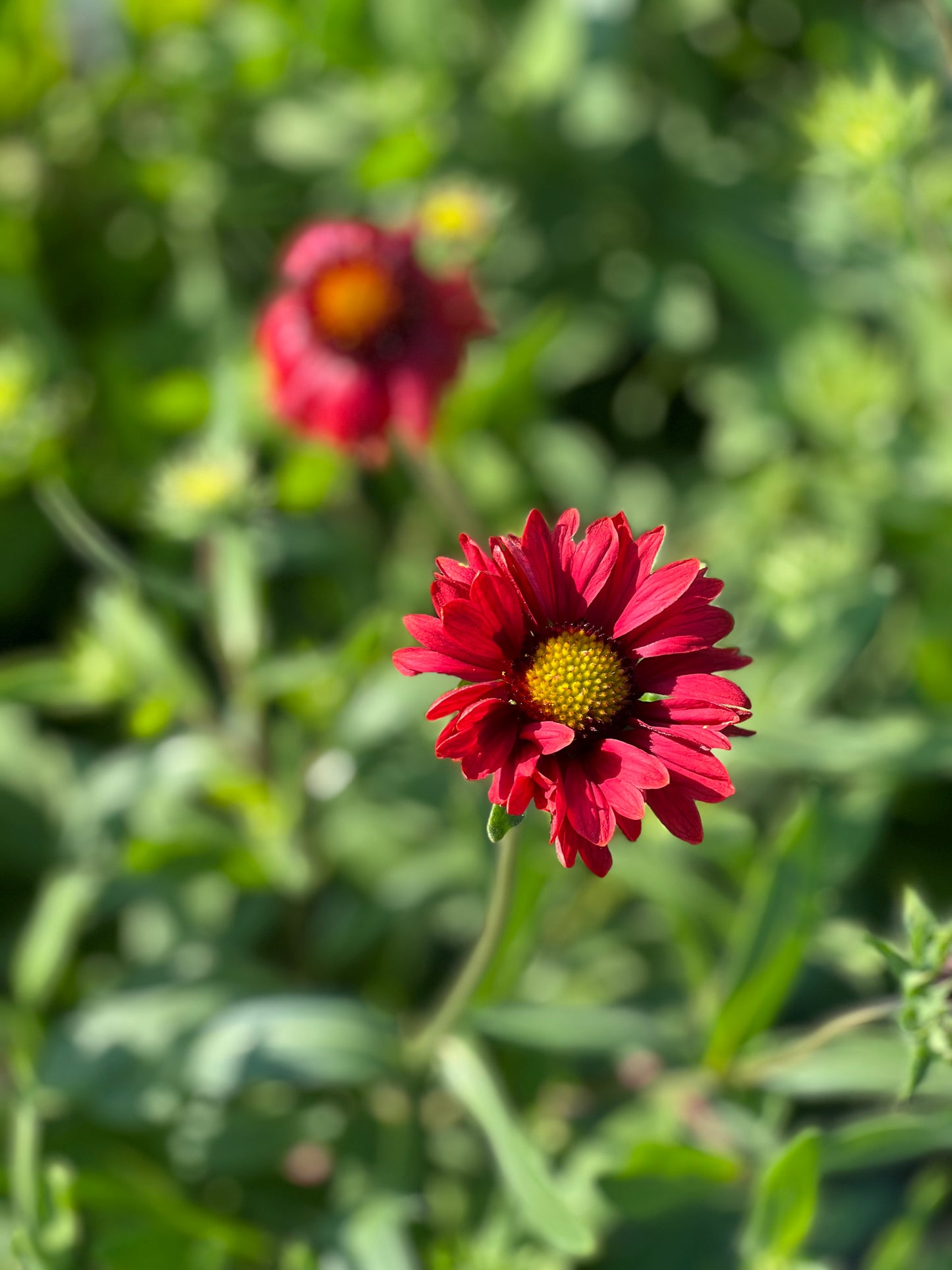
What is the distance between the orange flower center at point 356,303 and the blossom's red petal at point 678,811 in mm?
946

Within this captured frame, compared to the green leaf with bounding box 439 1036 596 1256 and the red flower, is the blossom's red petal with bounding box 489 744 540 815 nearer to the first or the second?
the green leaf with bounding box 439 1036 596 1256

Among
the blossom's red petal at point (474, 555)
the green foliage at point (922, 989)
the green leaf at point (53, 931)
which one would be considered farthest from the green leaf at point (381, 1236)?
the blossom's red petal at point (474, 555)

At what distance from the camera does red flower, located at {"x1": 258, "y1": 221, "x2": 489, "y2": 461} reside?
1.55 meters

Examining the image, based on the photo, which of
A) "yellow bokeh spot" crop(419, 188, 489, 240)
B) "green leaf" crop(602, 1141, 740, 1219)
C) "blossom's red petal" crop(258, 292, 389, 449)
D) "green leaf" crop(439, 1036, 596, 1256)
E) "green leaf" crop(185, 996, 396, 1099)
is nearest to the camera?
"green leaf" crop(439, 1036, 596, 1256)

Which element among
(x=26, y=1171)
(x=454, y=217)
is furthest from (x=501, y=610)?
(x=454, y=217)

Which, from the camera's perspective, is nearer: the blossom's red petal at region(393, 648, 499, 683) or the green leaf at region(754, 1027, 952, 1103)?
the blossom's red petal at region(393, 648, 499, 683)

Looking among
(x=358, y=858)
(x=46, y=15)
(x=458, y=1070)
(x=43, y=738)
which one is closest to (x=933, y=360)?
(x=358, y=858)

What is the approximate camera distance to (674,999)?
5.16 ft

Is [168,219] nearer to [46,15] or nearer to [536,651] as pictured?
[46,15]

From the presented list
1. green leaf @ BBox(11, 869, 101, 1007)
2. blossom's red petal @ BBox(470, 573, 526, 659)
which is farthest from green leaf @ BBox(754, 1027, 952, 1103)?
green leaf @ BBox(11, 869, 101, 1007)

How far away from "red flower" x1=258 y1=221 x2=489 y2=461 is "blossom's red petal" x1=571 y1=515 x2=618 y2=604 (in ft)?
2.31

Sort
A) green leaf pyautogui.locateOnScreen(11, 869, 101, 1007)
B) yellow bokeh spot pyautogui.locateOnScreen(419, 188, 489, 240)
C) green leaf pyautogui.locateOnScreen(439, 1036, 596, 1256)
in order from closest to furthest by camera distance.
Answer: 1. green leaf pyautogui.locateOnScreen(439, 1036, 596, 1256)
2. green leaf pyautogui.locateOnScreen(11, 869, 101, 1007)
3. yellow bokeh spot pyautogui.locateOnScreen(419, 188, 489, 240)

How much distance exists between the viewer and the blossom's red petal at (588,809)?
78 cm

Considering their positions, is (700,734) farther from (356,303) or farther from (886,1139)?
(356,303)
